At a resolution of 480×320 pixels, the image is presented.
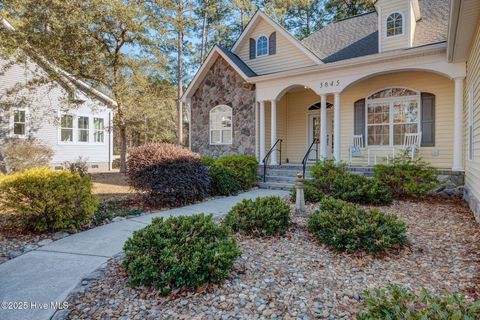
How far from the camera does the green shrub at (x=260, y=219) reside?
447 centimetres

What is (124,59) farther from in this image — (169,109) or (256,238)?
(256,238)

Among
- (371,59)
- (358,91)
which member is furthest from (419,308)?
(358,91)

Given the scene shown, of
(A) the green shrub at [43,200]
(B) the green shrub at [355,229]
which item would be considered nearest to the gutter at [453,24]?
(B) the green shrub at [355,229]

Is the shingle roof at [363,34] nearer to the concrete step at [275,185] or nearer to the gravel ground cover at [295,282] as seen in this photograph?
the concrete step at [275,185]

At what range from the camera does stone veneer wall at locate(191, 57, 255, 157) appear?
Answer: 12234 millimetres

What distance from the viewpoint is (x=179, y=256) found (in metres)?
3.06

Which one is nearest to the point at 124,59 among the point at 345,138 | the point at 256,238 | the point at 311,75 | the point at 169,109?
the point at 169,109

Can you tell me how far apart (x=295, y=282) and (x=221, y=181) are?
515 cm

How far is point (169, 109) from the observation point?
15805mm

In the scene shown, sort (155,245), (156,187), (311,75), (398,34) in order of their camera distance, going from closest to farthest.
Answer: (155,245), (156,187), (398,34), (311,75)

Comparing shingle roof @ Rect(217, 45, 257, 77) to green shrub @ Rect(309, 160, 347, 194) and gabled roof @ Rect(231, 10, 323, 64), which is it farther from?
green shrub @ Rect(309, 160, 347, 194)

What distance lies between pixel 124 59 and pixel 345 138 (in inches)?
363

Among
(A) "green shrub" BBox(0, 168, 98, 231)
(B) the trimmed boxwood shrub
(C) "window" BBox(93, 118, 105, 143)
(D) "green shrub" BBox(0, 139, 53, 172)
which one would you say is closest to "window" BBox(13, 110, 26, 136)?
(D) "green shrub" BBox(0, 139, 53, 172)

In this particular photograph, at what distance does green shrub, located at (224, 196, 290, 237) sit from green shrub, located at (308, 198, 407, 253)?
0.43 metres
